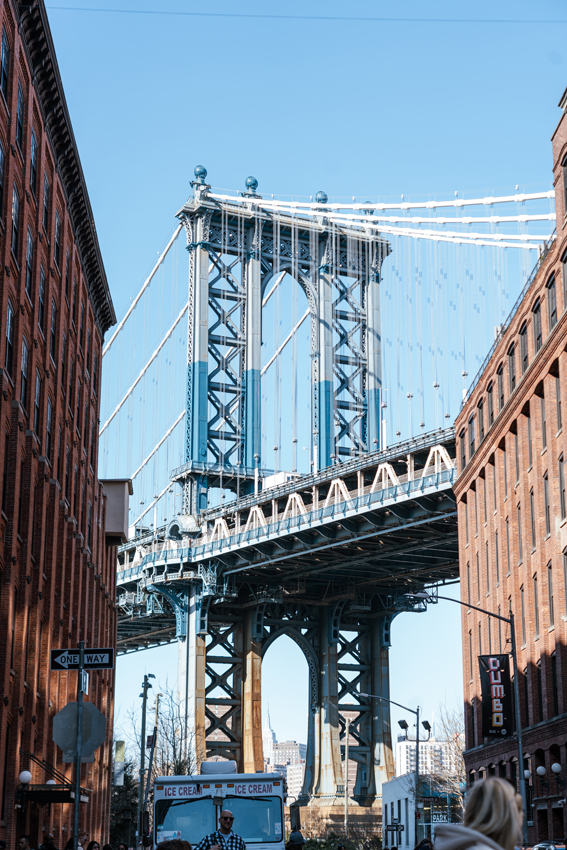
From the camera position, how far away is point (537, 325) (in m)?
45.6

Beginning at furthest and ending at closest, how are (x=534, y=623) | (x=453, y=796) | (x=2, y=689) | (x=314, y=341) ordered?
(x=453, y=796), (x=314, y=341), (x=534, y=623), (x=2, y=689)

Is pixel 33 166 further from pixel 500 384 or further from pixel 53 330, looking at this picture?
pixel 500 384

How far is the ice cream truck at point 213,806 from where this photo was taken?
778 inches

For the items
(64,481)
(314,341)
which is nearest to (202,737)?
(314,341)

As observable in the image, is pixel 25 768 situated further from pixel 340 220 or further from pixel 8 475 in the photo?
pixel 340 220

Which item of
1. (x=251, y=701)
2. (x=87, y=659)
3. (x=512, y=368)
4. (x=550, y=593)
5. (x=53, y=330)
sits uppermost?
(x=512, y=368)

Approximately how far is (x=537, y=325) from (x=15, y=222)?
19.3 meters

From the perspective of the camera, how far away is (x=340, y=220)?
318ft

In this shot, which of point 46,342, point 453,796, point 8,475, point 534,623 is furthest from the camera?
point 453,796

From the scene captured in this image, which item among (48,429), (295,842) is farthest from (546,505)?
(295,842)

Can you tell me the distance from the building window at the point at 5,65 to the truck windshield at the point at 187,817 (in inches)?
809

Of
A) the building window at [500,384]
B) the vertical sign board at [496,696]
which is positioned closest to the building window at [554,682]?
the vertical sign board at [496,696]

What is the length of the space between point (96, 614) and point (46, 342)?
783 inches

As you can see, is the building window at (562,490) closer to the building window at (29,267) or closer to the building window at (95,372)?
the building window at (29,267)
